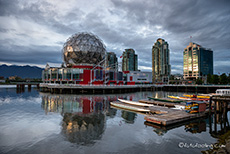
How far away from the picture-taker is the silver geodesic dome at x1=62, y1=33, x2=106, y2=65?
87.8m

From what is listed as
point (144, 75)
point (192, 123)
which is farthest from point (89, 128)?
point (144, 75)

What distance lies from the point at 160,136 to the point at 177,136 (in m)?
1.86

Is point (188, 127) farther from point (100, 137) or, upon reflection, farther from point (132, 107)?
point (132, 107)

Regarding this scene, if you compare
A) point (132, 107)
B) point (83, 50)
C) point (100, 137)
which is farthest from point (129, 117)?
point (83, 50)

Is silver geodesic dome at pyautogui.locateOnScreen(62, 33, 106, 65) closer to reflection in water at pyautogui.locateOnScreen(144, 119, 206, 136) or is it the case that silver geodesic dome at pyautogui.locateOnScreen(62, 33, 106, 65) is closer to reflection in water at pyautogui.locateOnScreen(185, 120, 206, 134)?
reflection in water at pyautogui.locateOnScreen(144, 119, 206, 136)

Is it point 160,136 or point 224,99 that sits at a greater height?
point 224,99

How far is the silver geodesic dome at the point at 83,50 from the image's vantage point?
87812 mm

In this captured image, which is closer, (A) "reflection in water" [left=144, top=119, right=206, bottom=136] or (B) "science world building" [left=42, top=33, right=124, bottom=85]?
(A) "reflection in water" [left=144, top=119, right=206, bottom=136]

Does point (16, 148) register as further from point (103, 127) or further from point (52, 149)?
point (103, 127)

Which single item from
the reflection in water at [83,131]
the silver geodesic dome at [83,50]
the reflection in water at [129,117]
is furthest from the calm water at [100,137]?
the silver geodesic dome at [83,50]

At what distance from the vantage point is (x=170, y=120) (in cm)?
1964

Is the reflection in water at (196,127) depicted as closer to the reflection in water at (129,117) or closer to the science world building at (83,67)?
the reflection in water at (129,117)

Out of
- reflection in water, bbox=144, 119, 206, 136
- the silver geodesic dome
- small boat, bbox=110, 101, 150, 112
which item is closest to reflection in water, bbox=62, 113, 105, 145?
reflection in water, bbox=144, 119, 206, 136

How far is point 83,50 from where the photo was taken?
8762cm
